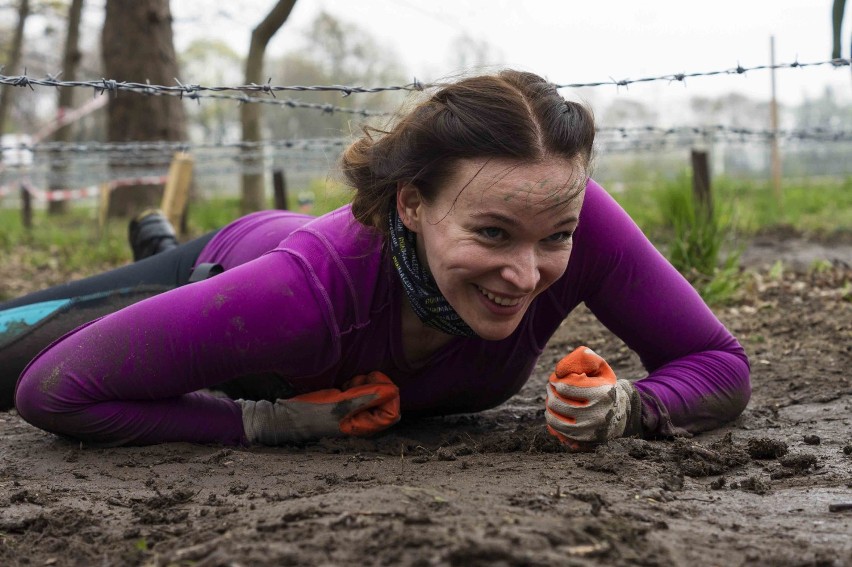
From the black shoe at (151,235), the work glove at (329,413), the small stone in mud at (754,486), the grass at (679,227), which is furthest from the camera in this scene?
the grass at (679,227)

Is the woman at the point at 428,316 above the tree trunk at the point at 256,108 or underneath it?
underneath

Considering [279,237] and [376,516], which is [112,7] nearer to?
[279,237]

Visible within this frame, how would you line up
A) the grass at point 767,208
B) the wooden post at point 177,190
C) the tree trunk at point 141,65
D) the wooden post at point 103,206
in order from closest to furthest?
1. the grass at point 767,208
2. the wooden post at point 177,190
3. the wooden post at point 103,206
4. the tree trunk at point 141,65

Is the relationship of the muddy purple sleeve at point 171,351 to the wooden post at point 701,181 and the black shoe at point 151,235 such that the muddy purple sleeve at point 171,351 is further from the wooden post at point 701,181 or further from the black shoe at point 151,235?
the wooden post at point 701,181

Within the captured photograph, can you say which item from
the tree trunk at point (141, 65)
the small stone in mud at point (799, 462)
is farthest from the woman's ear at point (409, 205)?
the tree trunk at point (141, 65)

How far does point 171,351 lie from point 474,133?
39.5 inches

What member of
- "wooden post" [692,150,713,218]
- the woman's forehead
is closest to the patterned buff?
the woman's forehead

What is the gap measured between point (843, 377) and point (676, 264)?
1.80m

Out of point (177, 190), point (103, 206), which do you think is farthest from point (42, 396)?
point (103, 206)

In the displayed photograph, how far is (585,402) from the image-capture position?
8.54ft

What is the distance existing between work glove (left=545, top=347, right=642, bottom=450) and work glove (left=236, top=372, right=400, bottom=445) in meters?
0.51

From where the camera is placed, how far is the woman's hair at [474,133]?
240cm

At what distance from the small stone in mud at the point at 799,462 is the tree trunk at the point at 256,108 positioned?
6211 mm

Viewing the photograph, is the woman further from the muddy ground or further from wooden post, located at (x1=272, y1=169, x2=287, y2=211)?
wooden post, located at (x1=272, y1=169, x2=287, y2=211)
